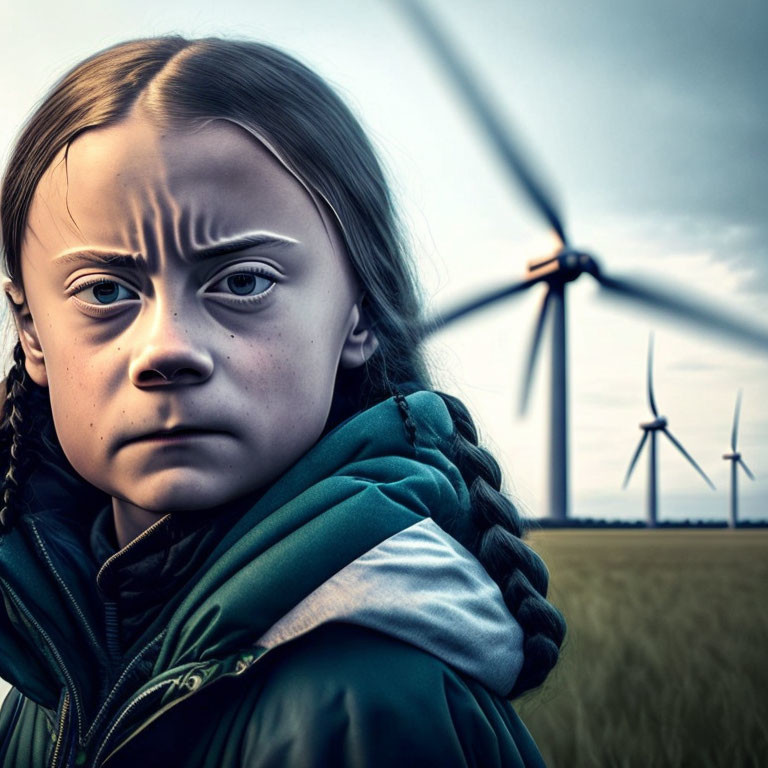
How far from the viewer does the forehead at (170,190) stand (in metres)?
1.50

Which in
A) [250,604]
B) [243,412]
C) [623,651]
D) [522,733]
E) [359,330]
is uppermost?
[359,330]

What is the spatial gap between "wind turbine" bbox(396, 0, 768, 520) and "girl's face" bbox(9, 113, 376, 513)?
533 cm

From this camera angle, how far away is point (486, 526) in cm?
171

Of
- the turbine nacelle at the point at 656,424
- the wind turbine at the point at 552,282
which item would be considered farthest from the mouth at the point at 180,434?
the turbine nacelle at the point at 656,424

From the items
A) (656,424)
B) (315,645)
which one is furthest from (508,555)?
(656,424)

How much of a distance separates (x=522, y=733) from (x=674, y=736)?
213 cm

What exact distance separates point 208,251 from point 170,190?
12cm

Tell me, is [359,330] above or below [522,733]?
above

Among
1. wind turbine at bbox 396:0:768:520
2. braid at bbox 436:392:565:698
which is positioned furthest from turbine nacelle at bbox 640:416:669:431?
braid at bbox 436:392:565:698

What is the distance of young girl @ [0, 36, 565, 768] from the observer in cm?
137

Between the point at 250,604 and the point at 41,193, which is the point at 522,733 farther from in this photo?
the point at 41,193

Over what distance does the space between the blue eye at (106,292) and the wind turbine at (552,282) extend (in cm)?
538

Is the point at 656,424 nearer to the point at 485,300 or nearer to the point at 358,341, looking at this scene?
the point at 485,300

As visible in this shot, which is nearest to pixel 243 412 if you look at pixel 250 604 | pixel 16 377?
pixel 250 604
